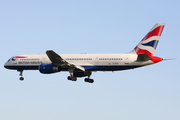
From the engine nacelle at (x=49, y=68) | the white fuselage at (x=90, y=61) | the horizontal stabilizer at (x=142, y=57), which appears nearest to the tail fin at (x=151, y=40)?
the white fuselage at (x=90, y=61)

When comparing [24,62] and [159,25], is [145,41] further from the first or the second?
[24,62]

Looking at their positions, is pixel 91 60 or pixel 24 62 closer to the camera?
pixel 91 60

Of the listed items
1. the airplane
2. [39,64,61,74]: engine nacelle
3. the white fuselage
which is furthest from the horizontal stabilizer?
[39,64,61,74]: engine nacelle

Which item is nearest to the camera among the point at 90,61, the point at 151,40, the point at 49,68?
the point at 151,40

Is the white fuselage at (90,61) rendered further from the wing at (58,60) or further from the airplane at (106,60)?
the wing at (58,60)

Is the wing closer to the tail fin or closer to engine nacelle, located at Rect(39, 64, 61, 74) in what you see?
engine nacelle, located at Rect(39, 64, 61, 74)

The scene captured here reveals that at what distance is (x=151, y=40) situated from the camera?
49250 millimetres

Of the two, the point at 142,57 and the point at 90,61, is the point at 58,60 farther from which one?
the point at 142,57

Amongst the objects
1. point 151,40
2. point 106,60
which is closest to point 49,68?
point 106,60

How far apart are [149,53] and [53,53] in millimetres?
13946

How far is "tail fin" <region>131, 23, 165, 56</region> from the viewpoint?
48969 mm

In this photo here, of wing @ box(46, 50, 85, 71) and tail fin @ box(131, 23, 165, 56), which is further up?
tail fin @ box(131, 23, 165, 56)

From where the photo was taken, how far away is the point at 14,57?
2269 inches

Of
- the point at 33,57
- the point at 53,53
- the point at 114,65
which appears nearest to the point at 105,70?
the point at 114,65
